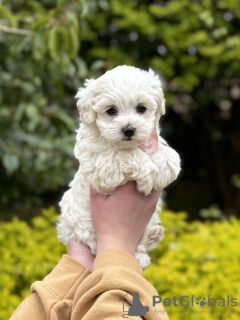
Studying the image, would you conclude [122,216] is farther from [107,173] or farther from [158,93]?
[158,93]

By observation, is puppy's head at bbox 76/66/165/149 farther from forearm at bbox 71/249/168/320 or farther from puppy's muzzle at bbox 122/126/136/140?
forearm at bbox 71/249/168/320

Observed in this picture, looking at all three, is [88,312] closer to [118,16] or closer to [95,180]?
[95,180]

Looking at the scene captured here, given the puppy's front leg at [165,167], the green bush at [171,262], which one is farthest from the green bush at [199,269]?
the puppy's front leg at [165,167]

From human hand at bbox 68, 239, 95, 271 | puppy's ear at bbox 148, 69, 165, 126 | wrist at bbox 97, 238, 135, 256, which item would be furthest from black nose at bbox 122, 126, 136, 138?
human hand at bbox 68, 239, 95, 271

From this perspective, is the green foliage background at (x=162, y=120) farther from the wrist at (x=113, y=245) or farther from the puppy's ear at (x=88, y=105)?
the puppy's ear at (x=88, y=105)

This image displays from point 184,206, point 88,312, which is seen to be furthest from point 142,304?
point 184,206

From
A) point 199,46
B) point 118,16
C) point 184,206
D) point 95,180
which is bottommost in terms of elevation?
point 95,180
